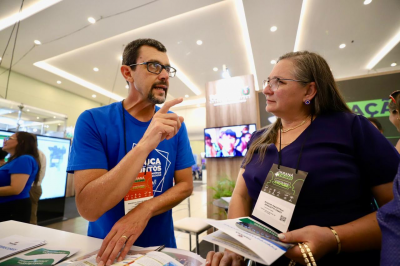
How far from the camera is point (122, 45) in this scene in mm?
5258

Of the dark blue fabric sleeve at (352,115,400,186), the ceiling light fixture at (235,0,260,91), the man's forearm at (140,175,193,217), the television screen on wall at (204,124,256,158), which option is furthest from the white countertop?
the ceiling light fixture at (235,0,260,91)

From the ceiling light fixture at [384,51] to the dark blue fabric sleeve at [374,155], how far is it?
650 centimetres

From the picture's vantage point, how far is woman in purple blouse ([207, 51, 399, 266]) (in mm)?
675

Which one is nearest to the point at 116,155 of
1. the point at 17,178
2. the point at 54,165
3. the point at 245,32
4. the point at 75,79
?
the point at 17,178

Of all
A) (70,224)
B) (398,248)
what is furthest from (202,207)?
(398,248)

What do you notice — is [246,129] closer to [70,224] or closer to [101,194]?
[101,194]

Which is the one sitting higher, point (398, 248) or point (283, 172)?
point (283, 172)

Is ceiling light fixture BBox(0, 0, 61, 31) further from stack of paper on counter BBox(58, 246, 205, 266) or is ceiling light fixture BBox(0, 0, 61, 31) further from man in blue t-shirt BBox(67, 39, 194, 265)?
stack of paper on counter BBox(58, 246, 205, 266)

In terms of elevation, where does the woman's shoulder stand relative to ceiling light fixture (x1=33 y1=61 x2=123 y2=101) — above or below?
below

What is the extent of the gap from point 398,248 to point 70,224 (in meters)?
5.20

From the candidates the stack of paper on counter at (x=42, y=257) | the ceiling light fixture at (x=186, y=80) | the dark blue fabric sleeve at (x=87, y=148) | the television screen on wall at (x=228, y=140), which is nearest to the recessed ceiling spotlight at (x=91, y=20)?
the ceiling light fixture at (x=186, y=80)

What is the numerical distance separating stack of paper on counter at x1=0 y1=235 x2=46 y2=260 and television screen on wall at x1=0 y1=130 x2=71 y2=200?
430 centimetres

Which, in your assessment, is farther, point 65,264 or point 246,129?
point 246,129

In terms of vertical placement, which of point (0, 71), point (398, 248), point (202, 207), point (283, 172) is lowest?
point (202, 207)
